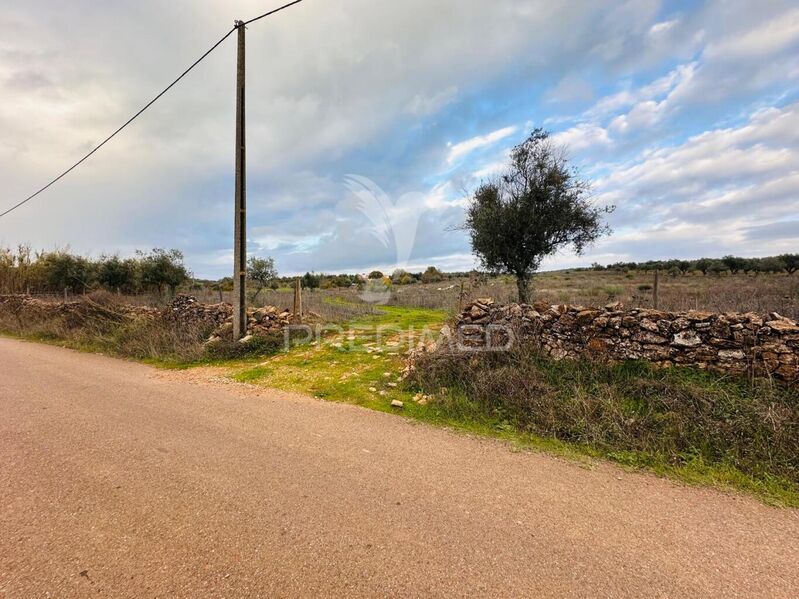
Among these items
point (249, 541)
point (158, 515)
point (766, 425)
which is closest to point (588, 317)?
point (766, 425)

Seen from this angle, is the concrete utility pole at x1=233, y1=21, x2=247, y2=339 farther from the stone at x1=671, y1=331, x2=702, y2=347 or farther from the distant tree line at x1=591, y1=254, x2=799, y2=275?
the distant tree line at x1=591, y1=254, x2=799, y2=275

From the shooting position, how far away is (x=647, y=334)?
5719mm

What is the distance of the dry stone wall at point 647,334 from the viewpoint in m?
4.94

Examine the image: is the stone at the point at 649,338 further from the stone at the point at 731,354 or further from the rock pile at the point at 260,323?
the rock pile at the point at 260,323

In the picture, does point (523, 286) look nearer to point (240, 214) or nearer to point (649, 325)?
point (649, 325)

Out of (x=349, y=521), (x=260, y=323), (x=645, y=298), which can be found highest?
(x=645, y=298)

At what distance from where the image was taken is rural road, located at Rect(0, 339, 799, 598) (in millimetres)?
2215

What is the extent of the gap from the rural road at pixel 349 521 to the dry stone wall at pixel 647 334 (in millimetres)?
2711

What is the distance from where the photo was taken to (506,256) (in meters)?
11.2

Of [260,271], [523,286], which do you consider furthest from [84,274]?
[523,286]

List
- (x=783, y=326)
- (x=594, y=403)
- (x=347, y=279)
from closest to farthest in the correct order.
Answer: (x=594, y=403) < (x=783, y=326) < (x=347, y=279)

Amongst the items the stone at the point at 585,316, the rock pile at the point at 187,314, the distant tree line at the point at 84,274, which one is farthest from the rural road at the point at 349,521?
the distant tree line at the point at 84,274

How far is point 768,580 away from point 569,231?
33.1ft

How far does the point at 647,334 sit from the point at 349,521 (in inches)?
212
